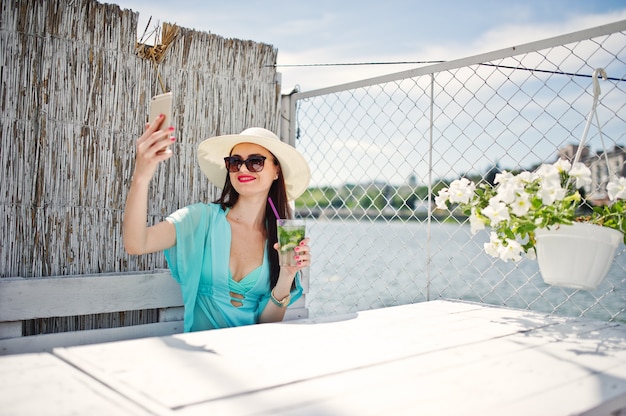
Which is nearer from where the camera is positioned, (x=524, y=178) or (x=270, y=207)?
(x=524, y=178)

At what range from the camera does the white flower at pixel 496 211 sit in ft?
5.22

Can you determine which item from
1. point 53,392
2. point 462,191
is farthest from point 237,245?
point 53,392

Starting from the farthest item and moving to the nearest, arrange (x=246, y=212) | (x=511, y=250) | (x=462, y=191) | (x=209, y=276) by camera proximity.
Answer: (x=246, y=212)
(x=209, y=276)
(x=462, y=191)
(x=511, y=250)

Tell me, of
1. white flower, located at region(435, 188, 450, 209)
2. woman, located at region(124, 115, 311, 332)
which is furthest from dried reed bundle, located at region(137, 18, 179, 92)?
white flower, located at region(435, 188, 450, 209)

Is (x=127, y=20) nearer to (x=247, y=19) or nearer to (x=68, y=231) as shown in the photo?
(x=68, y=231)

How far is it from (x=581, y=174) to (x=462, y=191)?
352 millimetres

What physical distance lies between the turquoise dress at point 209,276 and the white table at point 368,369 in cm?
58

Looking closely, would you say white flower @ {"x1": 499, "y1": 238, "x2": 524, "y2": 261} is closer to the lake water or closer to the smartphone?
the lake water

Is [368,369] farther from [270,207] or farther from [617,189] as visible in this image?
[270,207]

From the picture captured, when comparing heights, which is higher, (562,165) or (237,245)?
(562,165)

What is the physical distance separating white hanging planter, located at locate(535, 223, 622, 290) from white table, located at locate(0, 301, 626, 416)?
0.56 feet

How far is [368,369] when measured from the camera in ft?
3.75

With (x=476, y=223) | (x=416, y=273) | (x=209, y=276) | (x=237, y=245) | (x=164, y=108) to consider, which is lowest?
(x=416, y=273)

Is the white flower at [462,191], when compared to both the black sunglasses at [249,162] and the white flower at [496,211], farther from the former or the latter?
the black sunglasses at [249,162]
